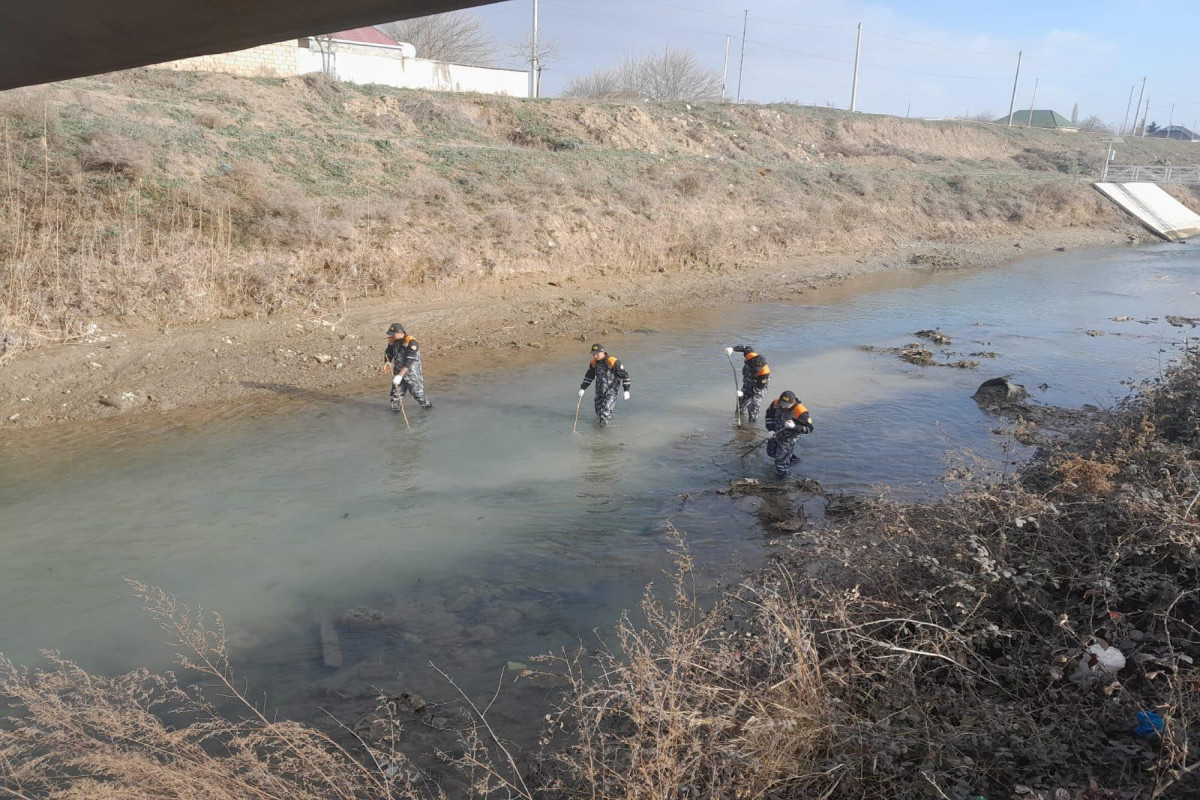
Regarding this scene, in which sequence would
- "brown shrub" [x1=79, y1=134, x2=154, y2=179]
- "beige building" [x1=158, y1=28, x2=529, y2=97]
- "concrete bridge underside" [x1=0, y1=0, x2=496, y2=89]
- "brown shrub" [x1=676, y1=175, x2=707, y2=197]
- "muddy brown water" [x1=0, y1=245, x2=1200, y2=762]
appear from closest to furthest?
"concrete bridge underside" [x1=0, y1=0, x2=496, y2=89] → "muddy brown water" [x1=0, y1=245, x2=1200, y2=762] → "brown shrub" [x1=79, y1=134, x2=154, y2=179] → "brown shrub" [x1=676, y1=175, x2=707, y2=197] → "beige building" [x1=158, y1=28, x2=529, y2=97]

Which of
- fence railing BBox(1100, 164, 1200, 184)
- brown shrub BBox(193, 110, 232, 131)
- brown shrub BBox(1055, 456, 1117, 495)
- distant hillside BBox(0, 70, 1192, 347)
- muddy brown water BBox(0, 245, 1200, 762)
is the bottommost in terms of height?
muddy brown water BBox(0, 245, 1200, 762)

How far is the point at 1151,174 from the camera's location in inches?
2010

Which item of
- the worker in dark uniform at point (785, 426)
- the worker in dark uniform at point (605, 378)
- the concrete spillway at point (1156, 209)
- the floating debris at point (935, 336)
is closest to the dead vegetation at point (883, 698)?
the worker in dark uniform at point (785, 426)

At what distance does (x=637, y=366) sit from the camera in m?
16.0

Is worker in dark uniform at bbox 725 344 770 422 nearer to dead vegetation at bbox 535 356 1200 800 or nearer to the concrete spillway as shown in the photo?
dead vegetation at bbox 535 356 1200 800

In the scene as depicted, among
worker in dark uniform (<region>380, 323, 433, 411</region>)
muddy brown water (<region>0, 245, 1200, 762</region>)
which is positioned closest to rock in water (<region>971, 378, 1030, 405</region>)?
muddy brown water (<region>0, 245, 1200, 762</region>)

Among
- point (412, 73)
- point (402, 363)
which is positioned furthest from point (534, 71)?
point (402, 363)

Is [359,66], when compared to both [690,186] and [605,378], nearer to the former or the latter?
[690,186]

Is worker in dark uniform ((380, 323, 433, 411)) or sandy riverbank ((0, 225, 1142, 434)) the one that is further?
sandy riverbank ((0, 225, 1142, 434))

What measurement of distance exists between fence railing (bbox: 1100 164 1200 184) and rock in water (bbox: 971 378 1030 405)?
4341 cm

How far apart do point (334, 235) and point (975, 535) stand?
1647 centimetres

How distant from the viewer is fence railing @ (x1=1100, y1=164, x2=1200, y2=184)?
48.8 metres

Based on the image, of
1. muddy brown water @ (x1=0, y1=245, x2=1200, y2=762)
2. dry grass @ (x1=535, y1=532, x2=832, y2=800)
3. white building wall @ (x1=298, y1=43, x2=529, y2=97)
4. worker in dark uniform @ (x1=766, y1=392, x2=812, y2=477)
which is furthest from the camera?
white building wall @ (x1=298, y1=43, x2=529, y2=97)

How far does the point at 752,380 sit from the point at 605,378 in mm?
2428
